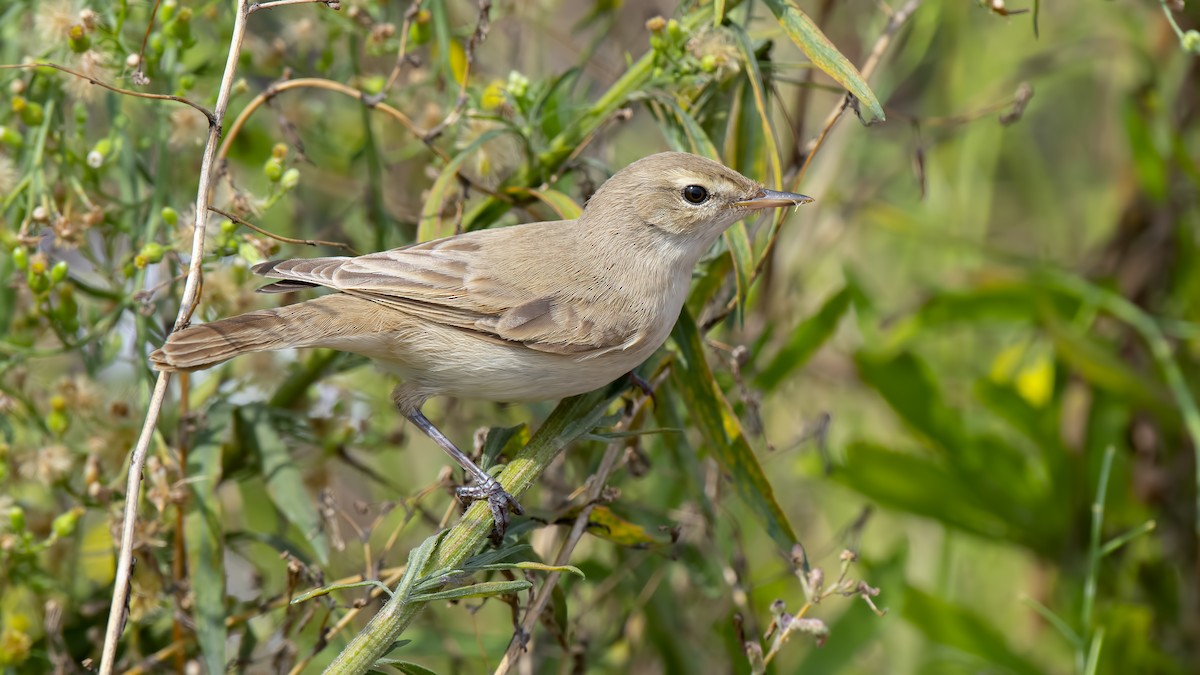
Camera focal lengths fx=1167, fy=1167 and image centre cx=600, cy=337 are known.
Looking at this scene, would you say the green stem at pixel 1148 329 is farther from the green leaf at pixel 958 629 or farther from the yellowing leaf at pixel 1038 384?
the green leaf at pixel 958 629

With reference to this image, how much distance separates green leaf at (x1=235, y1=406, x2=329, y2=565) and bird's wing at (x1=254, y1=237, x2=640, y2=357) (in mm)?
385

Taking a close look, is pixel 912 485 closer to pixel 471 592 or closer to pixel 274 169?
pixel 471 592

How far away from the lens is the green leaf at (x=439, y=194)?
243 centimetres

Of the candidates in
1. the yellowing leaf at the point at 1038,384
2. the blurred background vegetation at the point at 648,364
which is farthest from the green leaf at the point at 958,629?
the yellowing leaf at the point at 1038,384

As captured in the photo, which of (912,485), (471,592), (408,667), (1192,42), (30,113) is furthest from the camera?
(912,485)

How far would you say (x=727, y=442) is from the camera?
2.36 m

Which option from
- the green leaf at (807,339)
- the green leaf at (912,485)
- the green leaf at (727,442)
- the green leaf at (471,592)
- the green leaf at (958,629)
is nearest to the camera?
the green leaf at (471,592)

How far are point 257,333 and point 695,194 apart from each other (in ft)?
3.16

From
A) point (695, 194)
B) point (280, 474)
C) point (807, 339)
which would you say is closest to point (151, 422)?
point (280, 474)

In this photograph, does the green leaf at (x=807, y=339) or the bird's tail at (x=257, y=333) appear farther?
the green leaf at (x=807, y=339)

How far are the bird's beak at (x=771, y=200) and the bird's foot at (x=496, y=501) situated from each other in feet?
2.60

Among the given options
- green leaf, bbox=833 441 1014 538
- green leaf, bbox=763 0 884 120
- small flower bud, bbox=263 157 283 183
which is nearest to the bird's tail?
small flower bud, bbox=263 157 283 183

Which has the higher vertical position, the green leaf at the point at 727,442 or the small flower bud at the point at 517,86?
the small flower bud at the point at 517,86

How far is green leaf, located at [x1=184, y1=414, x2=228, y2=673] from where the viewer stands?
238 centimetres
